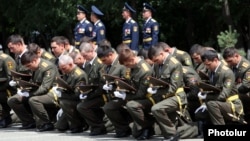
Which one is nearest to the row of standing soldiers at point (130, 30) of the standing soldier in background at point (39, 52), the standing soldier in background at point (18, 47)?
the standing soldier in background at point (39, 52)

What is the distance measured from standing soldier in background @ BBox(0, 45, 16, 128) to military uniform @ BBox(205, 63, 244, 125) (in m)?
4.04

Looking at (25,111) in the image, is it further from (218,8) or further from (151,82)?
(218,8)

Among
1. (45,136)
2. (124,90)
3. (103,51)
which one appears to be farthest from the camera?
(45,136)

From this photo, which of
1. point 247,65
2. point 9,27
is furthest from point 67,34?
point 247,65

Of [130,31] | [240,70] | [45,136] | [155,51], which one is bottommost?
[45,136]

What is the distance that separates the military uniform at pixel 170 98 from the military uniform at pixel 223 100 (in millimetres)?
425

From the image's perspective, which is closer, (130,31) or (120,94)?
(120,94)

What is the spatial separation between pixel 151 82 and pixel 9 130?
3272mm

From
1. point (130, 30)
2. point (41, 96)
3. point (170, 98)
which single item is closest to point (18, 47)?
point (41, 96)

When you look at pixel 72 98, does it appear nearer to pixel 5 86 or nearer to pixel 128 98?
pixel 128 98

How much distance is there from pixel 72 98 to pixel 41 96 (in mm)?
615

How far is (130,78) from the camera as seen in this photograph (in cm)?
1090

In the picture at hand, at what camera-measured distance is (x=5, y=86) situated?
12867mm

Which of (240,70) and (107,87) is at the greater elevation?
(240,70)
